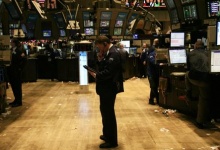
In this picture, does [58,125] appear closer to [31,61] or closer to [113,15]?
[31,61]

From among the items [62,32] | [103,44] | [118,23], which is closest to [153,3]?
[118,23]

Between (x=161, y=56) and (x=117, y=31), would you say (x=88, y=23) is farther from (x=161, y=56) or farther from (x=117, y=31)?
(x=161, y=56)

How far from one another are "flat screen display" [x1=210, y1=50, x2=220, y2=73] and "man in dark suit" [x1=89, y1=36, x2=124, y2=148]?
1.86 m

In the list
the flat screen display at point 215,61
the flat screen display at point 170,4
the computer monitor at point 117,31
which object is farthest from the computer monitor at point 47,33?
the flat screen display at point 215,61

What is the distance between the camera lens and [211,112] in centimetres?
771

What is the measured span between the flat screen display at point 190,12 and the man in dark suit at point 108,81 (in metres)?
7.93

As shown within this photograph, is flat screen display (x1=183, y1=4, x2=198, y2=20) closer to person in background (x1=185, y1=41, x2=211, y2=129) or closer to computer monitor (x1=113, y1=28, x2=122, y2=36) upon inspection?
person in background (x1=185, y1=41, x2=211, y2=129)

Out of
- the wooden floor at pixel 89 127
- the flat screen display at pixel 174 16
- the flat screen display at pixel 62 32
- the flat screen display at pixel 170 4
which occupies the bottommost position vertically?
the wooden floor at pixel 89 127

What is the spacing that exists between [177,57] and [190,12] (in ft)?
15.1

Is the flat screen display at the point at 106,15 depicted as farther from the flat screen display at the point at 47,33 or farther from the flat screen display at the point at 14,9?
the flat screen display at the point at 14,9

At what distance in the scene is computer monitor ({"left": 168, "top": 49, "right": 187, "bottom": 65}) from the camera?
9.38 metres

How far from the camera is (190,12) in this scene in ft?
44.3

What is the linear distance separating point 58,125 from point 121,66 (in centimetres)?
242

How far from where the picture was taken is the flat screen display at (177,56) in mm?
9375
